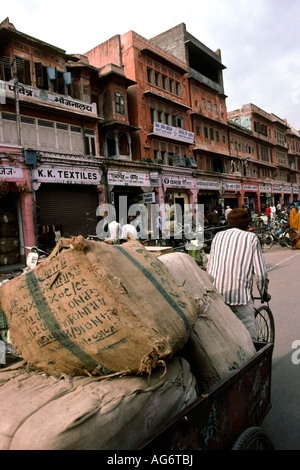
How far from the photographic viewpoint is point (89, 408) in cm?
132

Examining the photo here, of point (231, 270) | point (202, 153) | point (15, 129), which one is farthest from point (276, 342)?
point (202, 153)

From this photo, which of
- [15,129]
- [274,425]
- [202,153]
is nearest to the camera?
A: [274,425]

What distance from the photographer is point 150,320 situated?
158cm

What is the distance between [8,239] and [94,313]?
13009mm

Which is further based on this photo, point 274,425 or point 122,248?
point 274,425

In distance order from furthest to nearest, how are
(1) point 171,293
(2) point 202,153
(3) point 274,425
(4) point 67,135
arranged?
(2) point 202,153
(4) point 67,135
(3) point 274,425
(1) point 171,293

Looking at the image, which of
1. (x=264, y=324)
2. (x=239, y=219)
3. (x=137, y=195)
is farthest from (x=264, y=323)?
(x=137, y=195)

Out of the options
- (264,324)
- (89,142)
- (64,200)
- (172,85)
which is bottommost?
(264,324)

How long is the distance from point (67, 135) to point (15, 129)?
2.84 meters

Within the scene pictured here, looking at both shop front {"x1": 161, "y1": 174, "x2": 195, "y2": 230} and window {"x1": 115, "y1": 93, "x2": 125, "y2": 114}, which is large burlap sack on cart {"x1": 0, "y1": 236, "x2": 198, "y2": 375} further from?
window {"x1": 115, "y1": 93, "x2": 125, "y2": 114}

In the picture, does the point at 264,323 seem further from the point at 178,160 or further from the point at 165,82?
the point at 165,82

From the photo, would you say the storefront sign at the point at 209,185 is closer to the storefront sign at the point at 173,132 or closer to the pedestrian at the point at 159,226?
the storefront sign at the point at 173,132

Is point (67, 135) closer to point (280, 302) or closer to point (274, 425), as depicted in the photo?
point (280, 302)

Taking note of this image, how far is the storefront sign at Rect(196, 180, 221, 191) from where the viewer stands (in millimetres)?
24891
